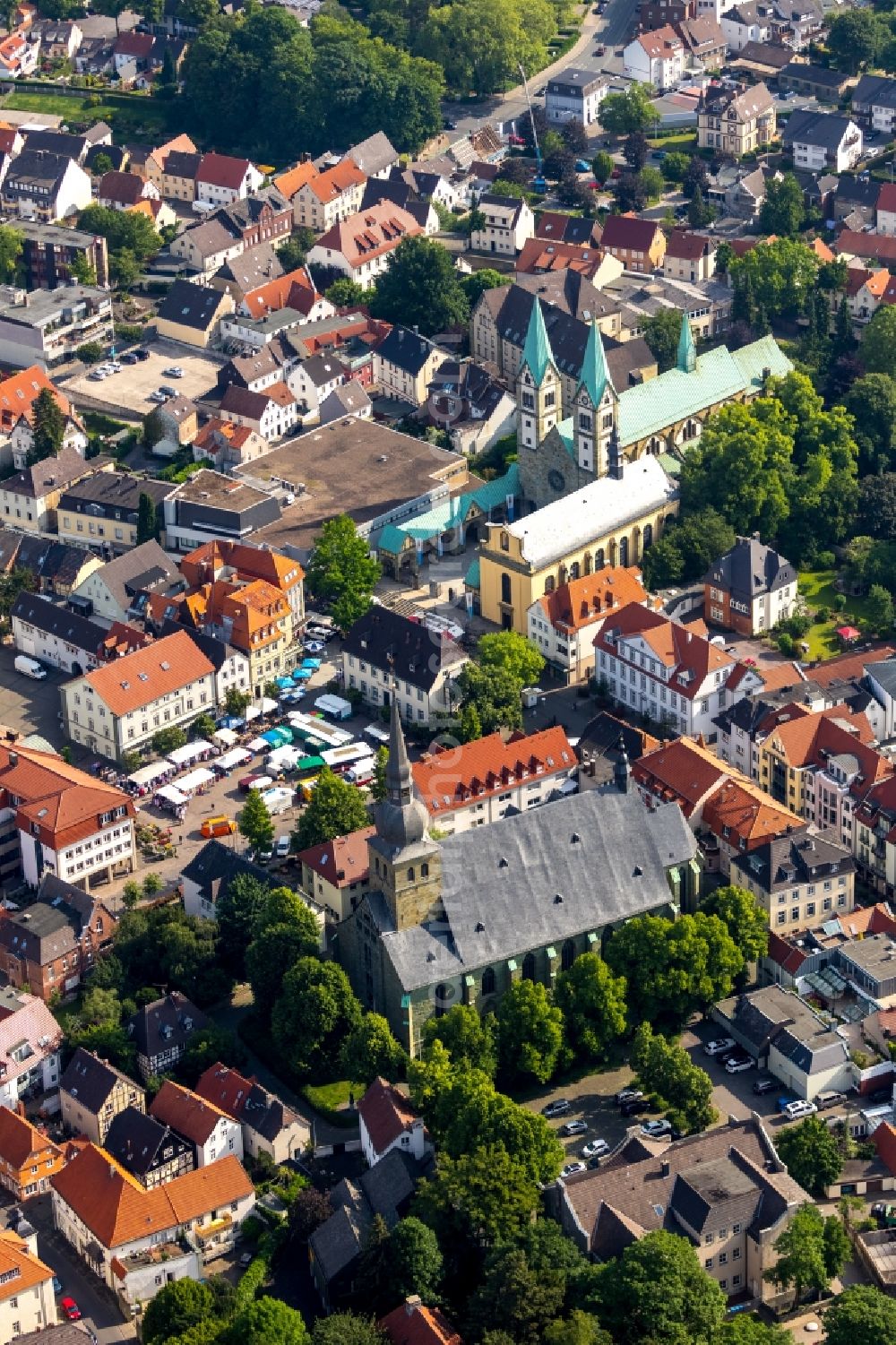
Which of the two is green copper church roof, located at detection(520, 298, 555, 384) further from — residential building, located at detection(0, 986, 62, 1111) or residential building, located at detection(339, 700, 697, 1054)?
residential building, located at detection(0, 986, 62, 1111)

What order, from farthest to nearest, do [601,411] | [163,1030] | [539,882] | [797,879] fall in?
[601,411]
[797,879]
[539,882]
[163,1030]

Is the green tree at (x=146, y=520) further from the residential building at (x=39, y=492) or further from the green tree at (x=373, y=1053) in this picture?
the green tree at (x=373, y=1053)

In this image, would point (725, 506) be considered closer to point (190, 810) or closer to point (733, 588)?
point (733, 588)

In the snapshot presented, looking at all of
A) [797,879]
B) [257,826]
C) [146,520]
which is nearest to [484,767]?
[257,826]

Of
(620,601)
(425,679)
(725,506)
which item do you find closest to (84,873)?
(425,679)

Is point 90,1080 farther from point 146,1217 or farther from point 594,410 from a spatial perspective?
point 594,410

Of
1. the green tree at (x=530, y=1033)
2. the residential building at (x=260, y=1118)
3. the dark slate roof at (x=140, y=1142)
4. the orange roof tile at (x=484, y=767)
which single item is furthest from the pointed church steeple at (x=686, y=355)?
the dark slate roof at (x=140, y=1142)
